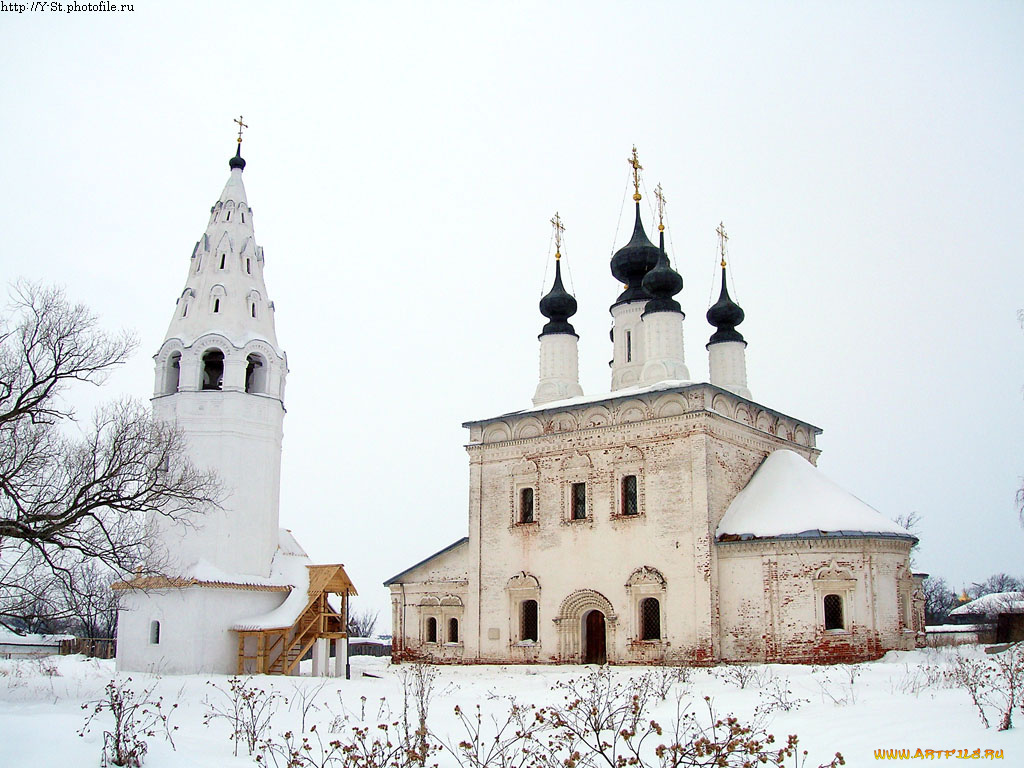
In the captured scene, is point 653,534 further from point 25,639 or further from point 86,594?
point 25,639

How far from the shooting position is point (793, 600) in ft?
60.3

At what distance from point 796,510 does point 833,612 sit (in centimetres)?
207

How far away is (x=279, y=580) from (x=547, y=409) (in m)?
6.95

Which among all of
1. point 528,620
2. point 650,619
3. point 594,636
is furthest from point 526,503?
point 650,619

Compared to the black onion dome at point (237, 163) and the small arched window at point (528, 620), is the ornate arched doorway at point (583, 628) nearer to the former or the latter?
the small arched window at point (528, 620)

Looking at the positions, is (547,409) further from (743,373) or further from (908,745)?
(908,745)

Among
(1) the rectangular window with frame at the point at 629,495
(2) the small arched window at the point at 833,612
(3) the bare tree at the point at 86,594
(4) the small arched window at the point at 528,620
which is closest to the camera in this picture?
(3) the bare tree at the point at 86,594

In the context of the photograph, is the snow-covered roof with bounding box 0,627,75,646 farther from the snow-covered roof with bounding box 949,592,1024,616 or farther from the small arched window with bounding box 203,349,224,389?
the snow-covered roof with bounding box 949,592,1024,616

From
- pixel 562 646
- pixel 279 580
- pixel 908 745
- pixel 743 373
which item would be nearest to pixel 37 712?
pixel 908 745

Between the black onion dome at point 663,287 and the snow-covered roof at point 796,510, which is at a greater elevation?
the black onion dome at point 663,287

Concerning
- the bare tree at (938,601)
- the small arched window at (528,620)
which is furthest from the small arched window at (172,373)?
the bare tree at (938,601)

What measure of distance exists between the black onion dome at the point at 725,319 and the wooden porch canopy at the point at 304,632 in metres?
11.2

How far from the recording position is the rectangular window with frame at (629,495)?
20.6m

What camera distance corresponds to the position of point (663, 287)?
76.1ft
